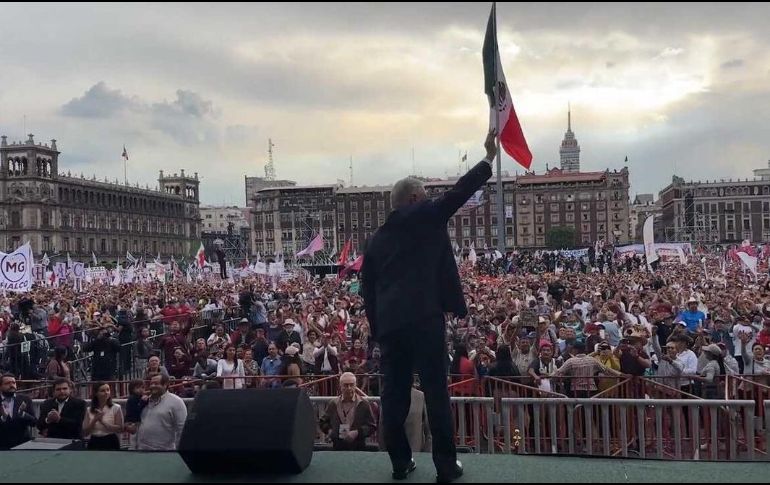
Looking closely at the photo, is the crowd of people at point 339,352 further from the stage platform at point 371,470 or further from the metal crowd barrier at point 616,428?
the stage platform at point 371,470

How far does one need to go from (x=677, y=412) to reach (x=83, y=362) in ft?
41.7

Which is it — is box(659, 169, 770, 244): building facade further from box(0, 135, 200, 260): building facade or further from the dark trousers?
the dark trousers

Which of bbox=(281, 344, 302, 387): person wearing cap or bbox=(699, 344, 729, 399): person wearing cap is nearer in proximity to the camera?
bbox=(699, 344, 729, 399): person wearing cap

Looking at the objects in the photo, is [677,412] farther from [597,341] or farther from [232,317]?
[232,317]

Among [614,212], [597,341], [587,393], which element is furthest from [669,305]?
[614,212]

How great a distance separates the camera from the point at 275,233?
145 meters

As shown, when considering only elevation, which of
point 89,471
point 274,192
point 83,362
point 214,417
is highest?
point 274,192

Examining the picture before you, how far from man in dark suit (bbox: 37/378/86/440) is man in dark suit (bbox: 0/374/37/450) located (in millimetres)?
156

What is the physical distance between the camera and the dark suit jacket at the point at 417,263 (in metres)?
4.40

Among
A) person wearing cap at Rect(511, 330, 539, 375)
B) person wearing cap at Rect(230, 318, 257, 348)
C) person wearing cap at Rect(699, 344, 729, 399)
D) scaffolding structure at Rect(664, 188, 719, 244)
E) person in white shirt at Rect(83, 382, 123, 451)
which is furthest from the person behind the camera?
scaffolding structure at Rect(664, 188, 719, 244)

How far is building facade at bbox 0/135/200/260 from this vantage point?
12120cm

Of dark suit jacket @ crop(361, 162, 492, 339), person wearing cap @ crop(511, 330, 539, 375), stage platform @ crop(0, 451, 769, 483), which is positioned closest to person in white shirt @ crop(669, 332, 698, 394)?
person wearing cap @ crop(511, 330, 539, 375)

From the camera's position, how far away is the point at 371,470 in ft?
16.1

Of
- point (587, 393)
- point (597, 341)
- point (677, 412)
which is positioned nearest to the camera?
point (677, 412)
